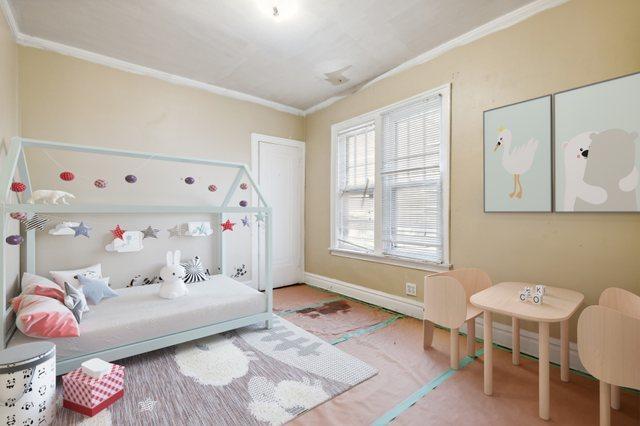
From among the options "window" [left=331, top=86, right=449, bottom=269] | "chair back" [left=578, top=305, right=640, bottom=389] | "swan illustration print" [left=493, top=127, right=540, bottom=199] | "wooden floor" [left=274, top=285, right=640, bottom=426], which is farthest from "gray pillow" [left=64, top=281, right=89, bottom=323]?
"swan illustration print" [left=493, top=127, right=540, bottom=199]

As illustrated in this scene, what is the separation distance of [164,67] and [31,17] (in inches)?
39.2

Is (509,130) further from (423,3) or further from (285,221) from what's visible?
(285,221)

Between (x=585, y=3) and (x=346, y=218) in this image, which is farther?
(x=346, y=218)

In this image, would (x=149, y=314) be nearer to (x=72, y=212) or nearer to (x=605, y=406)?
(x=72, y=212)

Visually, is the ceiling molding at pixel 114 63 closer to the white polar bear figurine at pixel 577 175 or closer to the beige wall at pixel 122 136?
the beige wall at pixel 122 136

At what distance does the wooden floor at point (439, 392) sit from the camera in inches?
60.5

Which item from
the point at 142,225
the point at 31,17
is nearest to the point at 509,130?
the point at 142,225

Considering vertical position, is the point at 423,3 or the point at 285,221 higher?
the point at 423,3

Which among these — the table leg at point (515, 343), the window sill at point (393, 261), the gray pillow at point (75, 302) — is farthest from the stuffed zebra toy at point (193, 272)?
the table leg at point (515, 343)

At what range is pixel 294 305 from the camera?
11.0ft

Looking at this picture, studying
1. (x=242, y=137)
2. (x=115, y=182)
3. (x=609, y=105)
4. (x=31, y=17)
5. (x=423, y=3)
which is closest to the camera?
(x=609, y=105)

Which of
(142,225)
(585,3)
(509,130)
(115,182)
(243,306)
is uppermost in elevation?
(585,3)

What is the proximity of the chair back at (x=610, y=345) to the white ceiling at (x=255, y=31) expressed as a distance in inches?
84.3

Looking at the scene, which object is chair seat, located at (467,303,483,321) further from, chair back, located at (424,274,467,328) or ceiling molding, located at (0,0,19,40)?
ceiling molding, located at (0,0,19,40)
